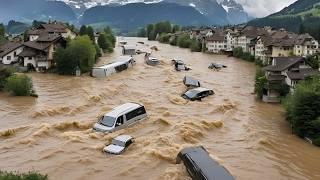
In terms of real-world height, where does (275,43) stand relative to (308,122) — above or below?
above

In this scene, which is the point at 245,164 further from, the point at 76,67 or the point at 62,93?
the point at 76,67

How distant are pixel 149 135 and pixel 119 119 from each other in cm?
216

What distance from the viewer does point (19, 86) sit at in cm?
4153

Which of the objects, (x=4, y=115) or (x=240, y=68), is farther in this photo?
(x=240, y=68)

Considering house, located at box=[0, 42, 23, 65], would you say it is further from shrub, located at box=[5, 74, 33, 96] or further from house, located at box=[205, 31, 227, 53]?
house, located at box=[205, 31, 227, 53]

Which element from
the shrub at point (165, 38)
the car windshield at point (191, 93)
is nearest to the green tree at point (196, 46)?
the shrub at point (165, 38)

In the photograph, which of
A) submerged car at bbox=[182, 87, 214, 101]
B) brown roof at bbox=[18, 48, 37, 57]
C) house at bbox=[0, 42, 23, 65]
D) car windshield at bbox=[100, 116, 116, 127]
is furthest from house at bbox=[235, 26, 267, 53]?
car windshield at bbox=[100, 116, 116, 127]

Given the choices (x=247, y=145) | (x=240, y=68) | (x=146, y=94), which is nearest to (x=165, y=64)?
(x=240, y=68)

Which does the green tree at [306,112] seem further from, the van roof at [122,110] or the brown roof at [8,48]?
the brown roof at [8,48]

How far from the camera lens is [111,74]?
179ft

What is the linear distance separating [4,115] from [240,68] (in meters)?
42.1

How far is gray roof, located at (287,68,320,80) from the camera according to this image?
42231 millimetres

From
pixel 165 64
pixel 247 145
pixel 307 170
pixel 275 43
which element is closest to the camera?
→ pixel 307 170

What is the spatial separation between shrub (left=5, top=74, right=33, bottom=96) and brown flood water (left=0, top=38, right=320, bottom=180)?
99cm
